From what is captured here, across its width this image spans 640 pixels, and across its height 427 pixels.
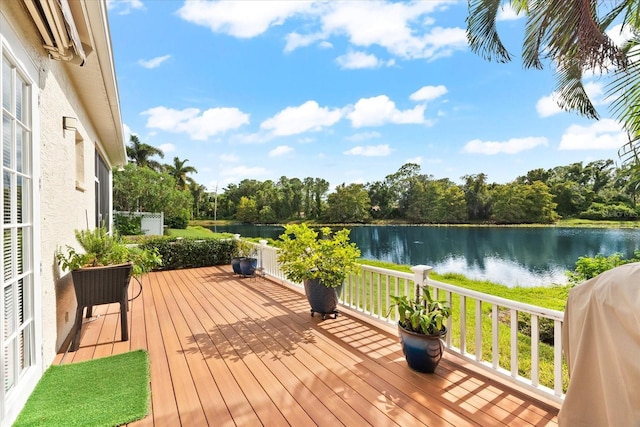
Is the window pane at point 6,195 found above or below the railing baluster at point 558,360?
above

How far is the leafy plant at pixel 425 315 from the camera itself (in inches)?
97.5

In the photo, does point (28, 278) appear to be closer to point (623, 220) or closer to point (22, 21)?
point (22, 21)

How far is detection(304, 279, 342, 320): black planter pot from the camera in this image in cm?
385

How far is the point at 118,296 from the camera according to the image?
10.5ft

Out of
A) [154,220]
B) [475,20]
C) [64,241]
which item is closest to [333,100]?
[154,220]

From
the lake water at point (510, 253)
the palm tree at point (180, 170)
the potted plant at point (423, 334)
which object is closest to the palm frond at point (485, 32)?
→ the potted plant at point (423, 334)

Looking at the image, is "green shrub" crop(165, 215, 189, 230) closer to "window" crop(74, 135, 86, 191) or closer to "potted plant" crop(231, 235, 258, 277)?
"potted plant" crop(231, 235, 258, 277)

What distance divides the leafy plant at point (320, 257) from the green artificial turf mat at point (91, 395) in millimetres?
1779

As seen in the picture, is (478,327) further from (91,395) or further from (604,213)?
(604,213)

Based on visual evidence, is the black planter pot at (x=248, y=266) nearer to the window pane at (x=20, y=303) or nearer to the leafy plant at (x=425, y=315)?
the leafy plant at (x=425, y=315)

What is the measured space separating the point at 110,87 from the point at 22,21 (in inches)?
77.8

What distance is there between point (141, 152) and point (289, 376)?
32.4 metres

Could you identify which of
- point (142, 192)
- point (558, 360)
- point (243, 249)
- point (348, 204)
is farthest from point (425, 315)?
point (348, 204)

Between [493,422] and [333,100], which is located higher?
[333,100]
